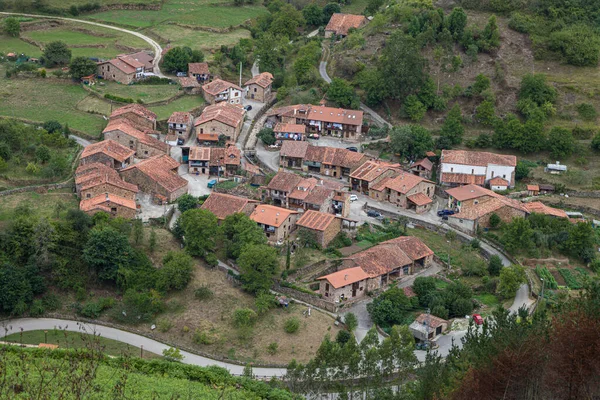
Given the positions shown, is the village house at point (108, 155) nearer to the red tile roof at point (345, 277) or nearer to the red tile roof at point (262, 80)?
the red tile roof at point (262, 80)

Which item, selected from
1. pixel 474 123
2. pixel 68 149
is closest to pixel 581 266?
pixel 474 123

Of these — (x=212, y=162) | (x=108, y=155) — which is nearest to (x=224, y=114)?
(x=212, y=162)

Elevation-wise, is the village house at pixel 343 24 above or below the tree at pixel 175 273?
above

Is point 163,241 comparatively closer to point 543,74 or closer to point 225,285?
point 225,285

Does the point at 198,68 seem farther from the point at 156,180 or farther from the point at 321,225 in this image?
the point at 321,225

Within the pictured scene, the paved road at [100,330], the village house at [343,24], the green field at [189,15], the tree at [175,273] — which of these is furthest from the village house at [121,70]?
the paved road at [100,330]

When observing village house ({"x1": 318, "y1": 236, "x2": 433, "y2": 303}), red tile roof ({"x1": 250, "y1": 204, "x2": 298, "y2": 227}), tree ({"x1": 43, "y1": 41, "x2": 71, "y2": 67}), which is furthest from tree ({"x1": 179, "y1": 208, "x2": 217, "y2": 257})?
tree ({"x1": 43, "y1": 41, "x2": 71, "y2": 67})
